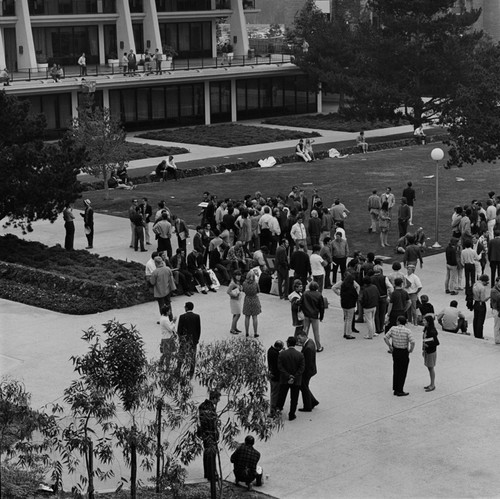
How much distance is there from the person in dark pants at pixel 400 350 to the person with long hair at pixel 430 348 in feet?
1.26

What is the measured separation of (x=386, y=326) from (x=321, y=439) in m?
5.47

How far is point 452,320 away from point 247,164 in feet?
79.0

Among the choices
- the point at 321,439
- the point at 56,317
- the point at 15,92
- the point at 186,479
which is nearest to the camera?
the point at 186,479

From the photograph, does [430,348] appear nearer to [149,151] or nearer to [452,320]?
[452,320]

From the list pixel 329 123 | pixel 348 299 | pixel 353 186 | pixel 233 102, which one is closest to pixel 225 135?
pixel 329 123

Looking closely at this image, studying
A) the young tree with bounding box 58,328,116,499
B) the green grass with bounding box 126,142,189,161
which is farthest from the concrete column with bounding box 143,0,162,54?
the young tree with bounding box 58,328,116,499

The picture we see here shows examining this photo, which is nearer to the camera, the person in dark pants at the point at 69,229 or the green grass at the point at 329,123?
the person in dark pants at the point at 69,229

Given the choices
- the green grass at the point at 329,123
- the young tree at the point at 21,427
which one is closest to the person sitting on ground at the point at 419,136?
the green grass at the point at 329,123

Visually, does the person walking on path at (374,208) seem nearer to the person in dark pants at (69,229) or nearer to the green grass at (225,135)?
the person in dark pants at (69,229)

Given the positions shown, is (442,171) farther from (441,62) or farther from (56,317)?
(56,317)

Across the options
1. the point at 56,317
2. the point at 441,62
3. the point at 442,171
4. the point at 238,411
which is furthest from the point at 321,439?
the point at 441,62

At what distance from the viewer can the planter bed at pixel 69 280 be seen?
25094 millimetres

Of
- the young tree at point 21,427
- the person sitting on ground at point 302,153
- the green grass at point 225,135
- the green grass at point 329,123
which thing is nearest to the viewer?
the young tree at point 21,427

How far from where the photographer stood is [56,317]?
2441 centimetres
